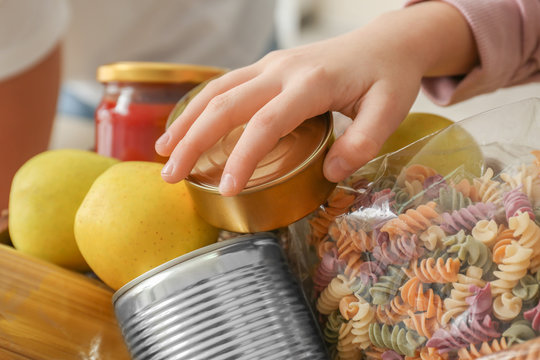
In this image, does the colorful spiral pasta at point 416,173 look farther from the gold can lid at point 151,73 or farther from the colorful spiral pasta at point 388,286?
the gold can lid at point 151,73

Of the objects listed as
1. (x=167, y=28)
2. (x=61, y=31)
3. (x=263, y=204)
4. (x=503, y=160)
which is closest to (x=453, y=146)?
(x=503, y=160)

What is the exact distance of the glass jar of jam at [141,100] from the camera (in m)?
0.58

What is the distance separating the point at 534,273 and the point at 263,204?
6.5 inches

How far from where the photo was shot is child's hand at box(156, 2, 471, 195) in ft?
1.25

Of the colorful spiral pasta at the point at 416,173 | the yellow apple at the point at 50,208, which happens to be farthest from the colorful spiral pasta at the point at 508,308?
the yellow apple at the point at 50,208

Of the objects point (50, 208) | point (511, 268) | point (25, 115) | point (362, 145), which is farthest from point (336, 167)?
point (25, 115)

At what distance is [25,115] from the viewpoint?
95cm

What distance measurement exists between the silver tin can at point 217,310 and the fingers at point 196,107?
86 millimetres

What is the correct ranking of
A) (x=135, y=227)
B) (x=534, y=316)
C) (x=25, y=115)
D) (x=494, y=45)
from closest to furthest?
(x=534, y=316), (x=135, y=227), (x=494, y=45), (x=25, y=115)

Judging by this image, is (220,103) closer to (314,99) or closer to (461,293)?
(314,99)

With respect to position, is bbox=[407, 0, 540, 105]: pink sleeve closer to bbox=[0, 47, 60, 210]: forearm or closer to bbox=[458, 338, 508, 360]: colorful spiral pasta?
bbox=[458, 338, 508, 360]: colorful spiral pasta

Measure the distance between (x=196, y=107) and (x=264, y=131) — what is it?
77 mm

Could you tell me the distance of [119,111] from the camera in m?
0.59

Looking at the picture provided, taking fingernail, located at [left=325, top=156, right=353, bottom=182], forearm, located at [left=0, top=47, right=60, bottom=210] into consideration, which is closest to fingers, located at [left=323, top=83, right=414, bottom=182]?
fingernail, located at [left=325, top=156, right=353, bottom=182]
